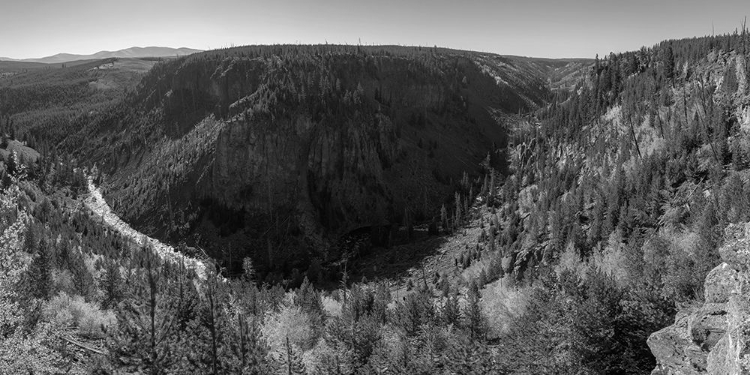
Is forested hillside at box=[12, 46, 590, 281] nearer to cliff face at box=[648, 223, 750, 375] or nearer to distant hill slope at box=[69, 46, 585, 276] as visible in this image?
distant hill slope at box=[69, 46, 585, 276]

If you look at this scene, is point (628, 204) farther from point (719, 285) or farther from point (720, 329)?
point (720, 329)

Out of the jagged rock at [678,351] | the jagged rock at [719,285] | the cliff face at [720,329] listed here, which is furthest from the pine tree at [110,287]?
the jagged rock at [719,285]

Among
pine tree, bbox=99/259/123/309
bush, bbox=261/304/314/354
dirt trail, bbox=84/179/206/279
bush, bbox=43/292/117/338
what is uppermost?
bush, bbox=43/292/117/338

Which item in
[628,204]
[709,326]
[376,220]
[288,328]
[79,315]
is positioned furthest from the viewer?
[376,220]

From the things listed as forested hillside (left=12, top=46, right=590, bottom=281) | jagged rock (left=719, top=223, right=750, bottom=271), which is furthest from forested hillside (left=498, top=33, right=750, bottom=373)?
forested hillside (left=12, top=46, right=590, bottom=281)

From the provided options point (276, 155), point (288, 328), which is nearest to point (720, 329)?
point (288, 328)

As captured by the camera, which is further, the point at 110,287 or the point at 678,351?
the point at 110,287

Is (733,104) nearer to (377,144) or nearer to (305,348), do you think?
(305,348)
